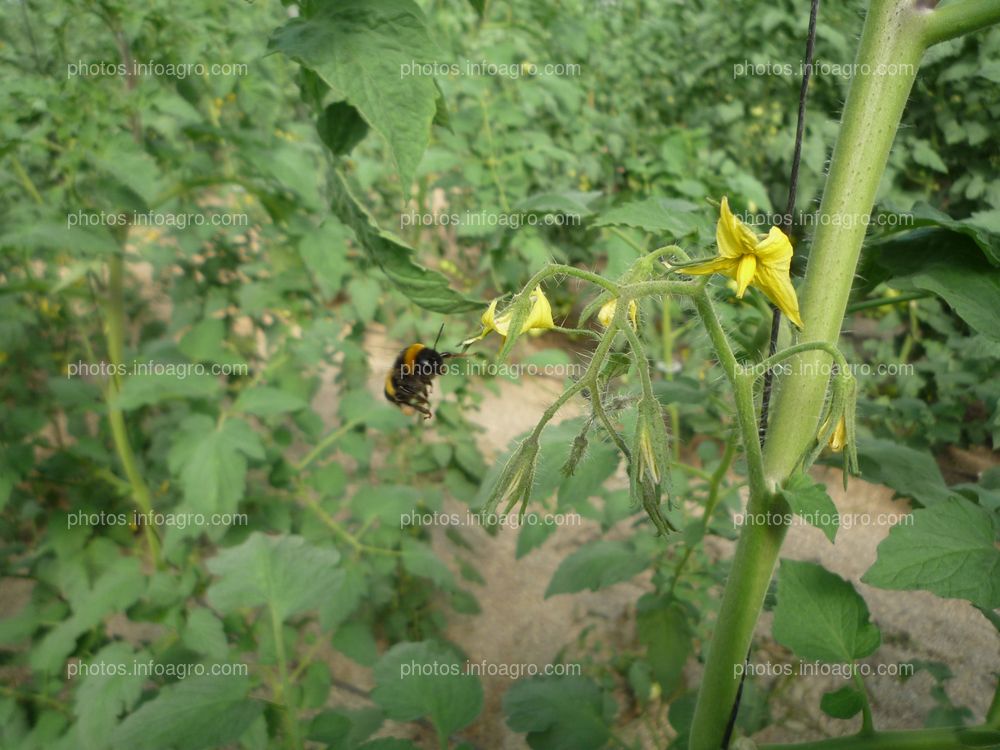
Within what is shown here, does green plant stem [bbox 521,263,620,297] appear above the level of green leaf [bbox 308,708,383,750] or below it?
above

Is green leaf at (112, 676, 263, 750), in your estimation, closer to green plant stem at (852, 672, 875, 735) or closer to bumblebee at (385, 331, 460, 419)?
bumblebee at (385, 331, 460, 419)

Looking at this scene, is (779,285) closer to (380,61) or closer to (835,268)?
(835,268)

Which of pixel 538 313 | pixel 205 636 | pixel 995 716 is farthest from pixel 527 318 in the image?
pixel 205 636

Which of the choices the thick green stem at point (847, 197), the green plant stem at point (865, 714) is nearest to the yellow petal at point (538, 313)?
the thick green stem at point (847, 197)

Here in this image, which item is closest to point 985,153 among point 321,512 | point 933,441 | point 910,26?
point 933,441

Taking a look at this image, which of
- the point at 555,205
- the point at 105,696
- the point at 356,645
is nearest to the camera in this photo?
the point at 555,205

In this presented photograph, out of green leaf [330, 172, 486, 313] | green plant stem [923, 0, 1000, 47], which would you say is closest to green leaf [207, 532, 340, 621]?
green leaf [330, 172, 486, 313]
